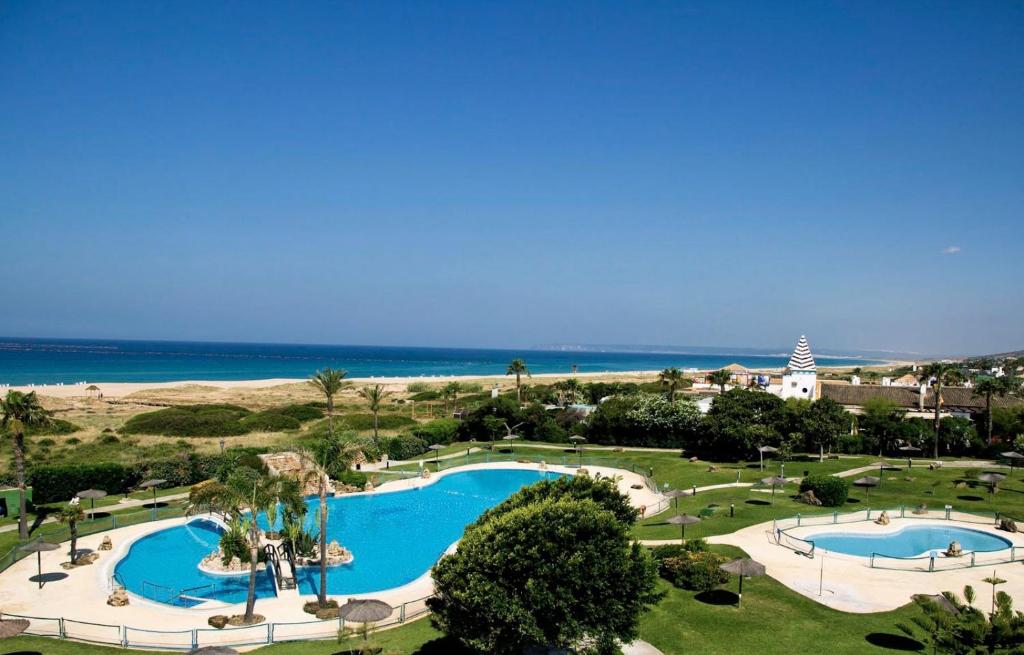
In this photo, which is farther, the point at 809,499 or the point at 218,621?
the point at 809,499

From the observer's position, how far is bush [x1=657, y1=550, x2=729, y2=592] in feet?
74.1

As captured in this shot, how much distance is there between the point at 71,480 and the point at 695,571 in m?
33.8

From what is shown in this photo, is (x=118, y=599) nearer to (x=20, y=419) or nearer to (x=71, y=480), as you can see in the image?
(x=20, y=419)

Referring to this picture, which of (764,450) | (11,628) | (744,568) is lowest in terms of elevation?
(11,628)

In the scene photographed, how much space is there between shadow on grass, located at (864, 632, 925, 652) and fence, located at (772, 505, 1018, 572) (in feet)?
20.4

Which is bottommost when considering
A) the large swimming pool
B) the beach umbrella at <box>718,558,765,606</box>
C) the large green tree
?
the large swimming pool

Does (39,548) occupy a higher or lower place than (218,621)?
higher

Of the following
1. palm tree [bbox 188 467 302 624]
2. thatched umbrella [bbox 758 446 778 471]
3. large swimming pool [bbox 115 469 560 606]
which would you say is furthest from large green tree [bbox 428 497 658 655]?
thatched umbrella [bbox 758 446 778 471]

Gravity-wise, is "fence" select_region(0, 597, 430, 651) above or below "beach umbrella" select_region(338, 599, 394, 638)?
below

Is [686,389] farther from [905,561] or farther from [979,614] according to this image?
[979,614]

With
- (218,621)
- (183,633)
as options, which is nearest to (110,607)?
(218,621)

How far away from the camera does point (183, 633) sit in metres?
19.1

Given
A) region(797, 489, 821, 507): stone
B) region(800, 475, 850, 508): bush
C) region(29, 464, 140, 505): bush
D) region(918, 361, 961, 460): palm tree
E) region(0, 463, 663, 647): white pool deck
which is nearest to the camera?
region(0, 463, 663, 647): white pool deck

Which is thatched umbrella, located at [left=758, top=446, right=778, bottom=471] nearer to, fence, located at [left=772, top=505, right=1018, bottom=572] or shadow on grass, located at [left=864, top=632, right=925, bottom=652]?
fence, located at [left=772, top=505, right=1018, bottom=572]
